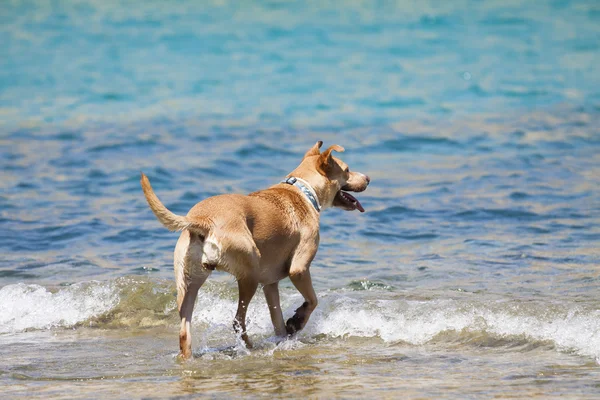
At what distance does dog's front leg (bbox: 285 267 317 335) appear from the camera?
281 inches

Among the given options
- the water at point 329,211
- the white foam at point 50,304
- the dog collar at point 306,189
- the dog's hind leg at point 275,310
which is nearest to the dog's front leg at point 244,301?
the water at point 329,211

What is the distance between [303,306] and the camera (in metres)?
7.32

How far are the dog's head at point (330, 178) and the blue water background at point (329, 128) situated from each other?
1411mm

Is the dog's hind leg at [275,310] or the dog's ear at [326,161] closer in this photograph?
the dog's hind leg at [275,310]

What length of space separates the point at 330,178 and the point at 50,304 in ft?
10.0

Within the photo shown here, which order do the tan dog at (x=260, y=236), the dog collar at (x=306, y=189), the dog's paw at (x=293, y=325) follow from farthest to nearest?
1. the dog collar at (x=306, y=189)
2. the dog's paw at (x=293, y=325)
3. the tan dog at (x=260, y=236)

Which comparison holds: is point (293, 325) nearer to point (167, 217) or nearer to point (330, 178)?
point (330, 178)

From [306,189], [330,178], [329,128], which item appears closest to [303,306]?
[306,189]

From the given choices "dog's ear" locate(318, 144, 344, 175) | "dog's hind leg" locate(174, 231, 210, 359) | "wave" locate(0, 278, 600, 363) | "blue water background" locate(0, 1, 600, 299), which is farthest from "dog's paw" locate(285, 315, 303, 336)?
"blue water background" locate(0, 1, 600, 299)

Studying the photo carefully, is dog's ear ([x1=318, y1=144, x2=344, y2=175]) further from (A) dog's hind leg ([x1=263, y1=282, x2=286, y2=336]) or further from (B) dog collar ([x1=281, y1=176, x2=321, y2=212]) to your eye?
(A) dog's hind leg ([x1=263, y1=282, x2=286, y2=336])

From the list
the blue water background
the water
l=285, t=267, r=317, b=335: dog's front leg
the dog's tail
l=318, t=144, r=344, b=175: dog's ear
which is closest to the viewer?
the dog's tail

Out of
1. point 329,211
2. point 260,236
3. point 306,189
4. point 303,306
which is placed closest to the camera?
point 260,236

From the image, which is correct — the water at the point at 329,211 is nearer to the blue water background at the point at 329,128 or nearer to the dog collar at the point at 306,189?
the blue water background at the point at 329,128

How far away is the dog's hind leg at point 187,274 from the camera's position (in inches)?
248
